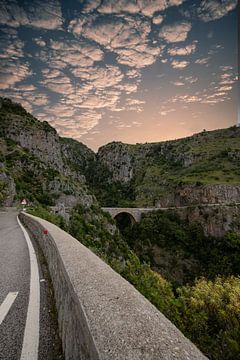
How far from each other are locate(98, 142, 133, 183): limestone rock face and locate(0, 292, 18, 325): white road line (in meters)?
110

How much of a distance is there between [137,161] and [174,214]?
62.6 metres

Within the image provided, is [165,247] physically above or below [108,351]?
below

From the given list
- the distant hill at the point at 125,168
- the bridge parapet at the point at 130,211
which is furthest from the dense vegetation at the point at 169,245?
the distant hill at the point at 125,168

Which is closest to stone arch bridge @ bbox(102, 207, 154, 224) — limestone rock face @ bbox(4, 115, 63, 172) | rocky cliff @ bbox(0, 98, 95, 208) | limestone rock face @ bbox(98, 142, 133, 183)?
rocky cliff @ bbox(0, 98, 95, 208)

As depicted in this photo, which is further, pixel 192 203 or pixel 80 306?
pixel 192 203

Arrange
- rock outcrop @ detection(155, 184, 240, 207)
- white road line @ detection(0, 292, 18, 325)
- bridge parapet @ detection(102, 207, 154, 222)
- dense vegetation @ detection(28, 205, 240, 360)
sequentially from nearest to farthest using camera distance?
white road line @ detection(0, 292, 18, 325) < dense vegetation @ detection(28, 205, 240, 360) < bridge parapet @ detection(102, 207, 154, 222) < rock outcrop @ detection(155, 184, 240, 207)

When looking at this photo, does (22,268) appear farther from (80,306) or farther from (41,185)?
(41,185)

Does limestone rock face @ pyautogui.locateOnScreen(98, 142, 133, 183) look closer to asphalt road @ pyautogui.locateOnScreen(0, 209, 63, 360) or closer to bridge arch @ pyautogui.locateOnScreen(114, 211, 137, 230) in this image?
bridge arch @ pyautogui.locateOnScreen(114, 211, 137, 230)

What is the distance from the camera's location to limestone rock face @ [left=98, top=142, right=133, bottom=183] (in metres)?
117

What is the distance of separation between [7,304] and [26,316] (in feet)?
1.69

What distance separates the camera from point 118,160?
Answer: 124812 mm

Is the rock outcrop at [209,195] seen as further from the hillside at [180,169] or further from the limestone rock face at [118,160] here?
the limestone rock face at [118,160]

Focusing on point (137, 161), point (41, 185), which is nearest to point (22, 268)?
point (41, 185)

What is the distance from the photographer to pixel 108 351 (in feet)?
3.69
